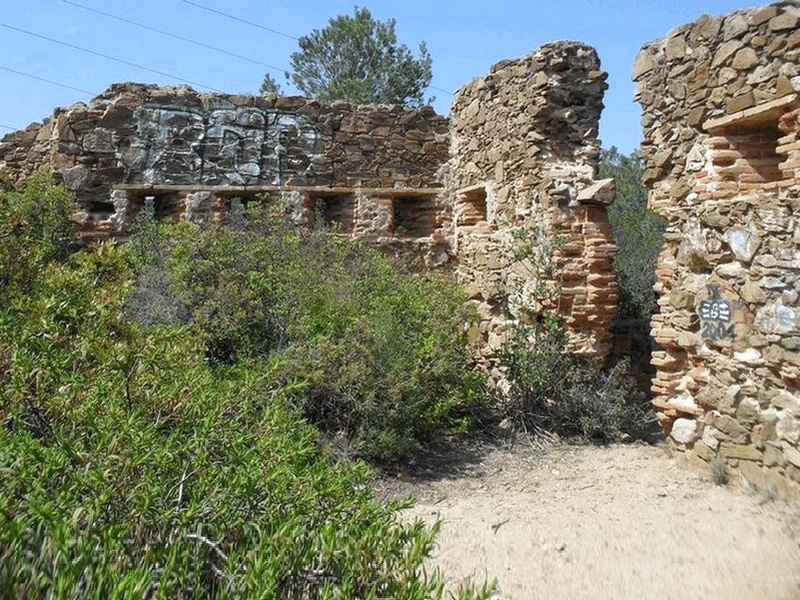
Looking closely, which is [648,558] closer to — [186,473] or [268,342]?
[186,473]

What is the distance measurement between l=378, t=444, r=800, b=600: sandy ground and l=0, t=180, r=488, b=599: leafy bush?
182 centimetres

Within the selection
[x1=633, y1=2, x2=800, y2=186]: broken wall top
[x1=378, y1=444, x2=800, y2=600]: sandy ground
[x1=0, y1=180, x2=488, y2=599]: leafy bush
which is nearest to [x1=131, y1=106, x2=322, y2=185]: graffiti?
[x1=633, y1=2, x2=800, y2=186]: broken wall top

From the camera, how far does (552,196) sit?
7.78 metres

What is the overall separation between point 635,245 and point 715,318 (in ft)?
20.8

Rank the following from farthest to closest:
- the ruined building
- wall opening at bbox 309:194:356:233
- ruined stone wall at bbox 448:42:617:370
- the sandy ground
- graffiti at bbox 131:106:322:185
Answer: wall opening at bbox 309:194:356:233 < graffiti at bbox 131:106:322:185 < the ruined building < ruined stone wall at bbox 448:42:617:370 < the sandy ground

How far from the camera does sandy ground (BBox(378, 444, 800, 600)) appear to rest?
4.29m

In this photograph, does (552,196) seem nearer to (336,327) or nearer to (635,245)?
(336,327)

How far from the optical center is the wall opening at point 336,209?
1119 cm

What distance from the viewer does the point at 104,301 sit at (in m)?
3.99

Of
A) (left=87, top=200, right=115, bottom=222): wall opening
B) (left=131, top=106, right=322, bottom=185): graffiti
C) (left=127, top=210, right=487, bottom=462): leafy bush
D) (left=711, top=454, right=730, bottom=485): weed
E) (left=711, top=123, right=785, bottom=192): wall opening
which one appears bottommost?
(left=711, top=454, right=730, bottom=485): weed

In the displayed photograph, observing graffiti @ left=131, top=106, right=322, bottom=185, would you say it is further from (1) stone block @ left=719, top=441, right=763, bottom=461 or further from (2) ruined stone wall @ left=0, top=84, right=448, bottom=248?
(1) stone block @ left=719, top=441, right=763, bottom=461

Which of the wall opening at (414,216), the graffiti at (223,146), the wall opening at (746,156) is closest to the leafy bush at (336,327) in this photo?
the graffiti at (223,146)

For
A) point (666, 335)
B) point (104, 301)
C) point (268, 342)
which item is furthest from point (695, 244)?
point (104, 301)

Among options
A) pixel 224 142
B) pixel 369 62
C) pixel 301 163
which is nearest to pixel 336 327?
pixel 301 163
